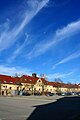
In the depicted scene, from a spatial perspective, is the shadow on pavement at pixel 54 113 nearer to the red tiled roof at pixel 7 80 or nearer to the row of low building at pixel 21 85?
the row of low building at pixel 21 85

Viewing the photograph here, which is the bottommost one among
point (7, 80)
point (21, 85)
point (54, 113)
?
point (54, 113)

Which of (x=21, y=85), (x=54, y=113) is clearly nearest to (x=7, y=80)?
(x=21, y=85)

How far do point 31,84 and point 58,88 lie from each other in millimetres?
35865

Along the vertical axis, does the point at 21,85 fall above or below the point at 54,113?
above

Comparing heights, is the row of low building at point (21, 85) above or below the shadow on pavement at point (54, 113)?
above

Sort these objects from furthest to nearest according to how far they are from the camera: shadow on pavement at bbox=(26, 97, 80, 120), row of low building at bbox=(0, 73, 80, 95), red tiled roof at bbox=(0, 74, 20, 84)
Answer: red tiled roof at bbox=(0, 74, 20, 84) → row of low building at bbox=(0, 73, 80, 95) → shadow on pavement at bbox=(26, 97, 80, 120)

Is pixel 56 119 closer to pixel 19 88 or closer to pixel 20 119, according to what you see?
pixel 20 119

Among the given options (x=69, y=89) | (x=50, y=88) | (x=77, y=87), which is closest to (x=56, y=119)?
(x=50, y=88)

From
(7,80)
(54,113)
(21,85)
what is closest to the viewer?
(54,113)

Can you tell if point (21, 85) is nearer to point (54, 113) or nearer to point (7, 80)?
point (7, 80)

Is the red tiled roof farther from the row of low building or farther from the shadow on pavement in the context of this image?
the shadow on pavement

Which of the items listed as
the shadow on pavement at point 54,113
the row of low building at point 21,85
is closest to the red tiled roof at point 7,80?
the row of low building at point 21,85

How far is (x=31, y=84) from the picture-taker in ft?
383

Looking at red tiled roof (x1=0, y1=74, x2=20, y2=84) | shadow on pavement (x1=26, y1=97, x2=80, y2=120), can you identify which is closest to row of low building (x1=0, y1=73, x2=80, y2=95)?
red tiled roof (x1=0, y1=74, x2=20, y2=84)
